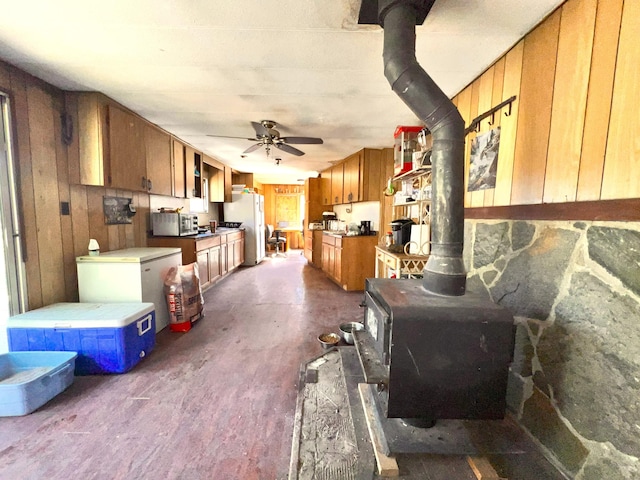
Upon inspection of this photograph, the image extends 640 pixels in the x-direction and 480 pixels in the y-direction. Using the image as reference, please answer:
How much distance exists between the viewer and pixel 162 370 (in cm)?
208

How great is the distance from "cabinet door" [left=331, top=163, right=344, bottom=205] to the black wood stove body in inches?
167

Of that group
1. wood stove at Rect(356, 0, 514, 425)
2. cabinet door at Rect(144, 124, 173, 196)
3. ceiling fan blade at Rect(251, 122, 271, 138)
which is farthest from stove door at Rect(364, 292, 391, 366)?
cabinet door at Rect(144, 124, 173, 196)

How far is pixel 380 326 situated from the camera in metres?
1.29

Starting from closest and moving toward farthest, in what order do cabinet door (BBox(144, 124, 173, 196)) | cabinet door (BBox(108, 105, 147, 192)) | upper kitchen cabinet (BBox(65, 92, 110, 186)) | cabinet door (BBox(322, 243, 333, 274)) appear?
1. upper kitchen cabinet (BBox(65, 92, 110, 186))
2. cabinet door (BBox(108, 105, 147, 192))
3. cabinet door (BBox(144, 124, 173, 196))
4. cabinet door (BBox(322, 243, 333, 274))

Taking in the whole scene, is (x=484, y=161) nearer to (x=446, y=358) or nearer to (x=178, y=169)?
(x=446, y=358)

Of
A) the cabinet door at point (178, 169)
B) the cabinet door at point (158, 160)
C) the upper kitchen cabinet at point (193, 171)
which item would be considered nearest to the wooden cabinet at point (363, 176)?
the upper kitchen cabinet at point (193, 171)

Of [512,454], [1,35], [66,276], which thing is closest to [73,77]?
[1,35]

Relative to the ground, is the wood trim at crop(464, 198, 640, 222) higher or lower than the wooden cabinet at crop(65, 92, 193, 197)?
lower

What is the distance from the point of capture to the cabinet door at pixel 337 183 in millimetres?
5215

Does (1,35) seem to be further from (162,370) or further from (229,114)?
(162,370)

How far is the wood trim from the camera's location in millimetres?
987

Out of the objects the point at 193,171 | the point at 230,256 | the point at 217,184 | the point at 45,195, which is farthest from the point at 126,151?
the point at 217,184

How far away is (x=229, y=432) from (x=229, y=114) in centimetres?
283

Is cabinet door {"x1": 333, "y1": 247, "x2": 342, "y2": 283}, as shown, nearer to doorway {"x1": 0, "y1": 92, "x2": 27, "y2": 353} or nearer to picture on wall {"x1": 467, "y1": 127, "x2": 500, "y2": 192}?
picture on wall {"x1": 467, "y1": 127, "x2": 500, "y2": 192}
